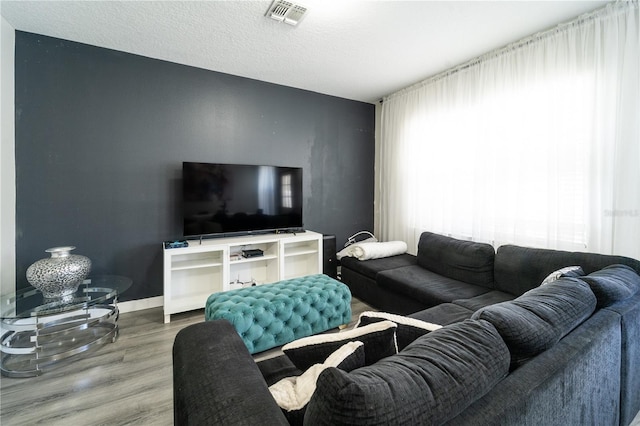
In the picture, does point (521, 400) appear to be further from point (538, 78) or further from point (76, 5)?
point (76, 5)

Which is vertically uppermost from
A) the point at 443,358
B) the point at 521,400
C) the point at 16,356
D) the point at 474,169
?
the point at 474,169

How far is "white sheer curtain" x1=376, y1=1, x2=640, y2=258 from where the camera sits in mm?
1978

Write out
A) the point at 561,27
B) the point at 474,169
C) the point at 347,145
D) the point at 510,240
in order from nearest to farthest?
the point at 561,27, the point at 510,240, the point at 474,169, the point at 347,145

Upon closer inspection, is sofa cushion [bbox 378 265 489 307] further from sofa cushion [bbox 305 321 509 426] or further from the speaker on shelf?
sofa cushion [bbox 305 321 509 426]

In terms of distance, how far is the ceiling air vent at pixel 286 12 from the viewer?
6.60 feet

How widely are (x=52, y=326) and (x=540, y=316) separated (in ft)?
11.1

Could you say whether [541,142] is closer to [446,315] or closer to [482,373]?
[446,315]

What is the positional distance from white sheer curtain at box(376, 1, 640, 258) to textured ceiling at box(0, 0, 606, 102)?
0.24m

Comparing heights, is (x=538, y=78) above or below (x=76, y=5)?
below

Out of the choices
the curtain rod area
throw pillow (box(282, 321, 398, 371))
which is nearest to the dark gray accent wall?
the curtain rod area

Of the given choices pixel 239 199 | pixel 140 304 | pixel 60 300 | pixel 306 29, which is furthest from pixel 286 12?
pixel 140 304

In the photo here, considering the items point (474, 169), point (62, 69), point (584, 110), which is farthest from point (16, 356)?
point (584, 110)

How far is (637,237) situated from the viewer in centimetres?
193

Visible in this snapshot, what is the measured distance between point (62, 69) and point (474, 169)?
421cm
